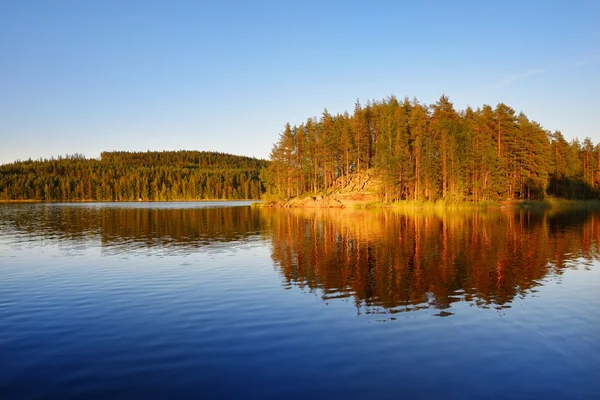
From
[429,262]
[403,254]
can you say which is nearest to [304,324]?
[429,262]

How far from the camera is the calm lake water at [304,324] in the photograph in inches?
452

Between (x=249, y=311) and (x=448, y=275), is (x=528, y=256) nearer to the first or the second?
(x=448, y=275)

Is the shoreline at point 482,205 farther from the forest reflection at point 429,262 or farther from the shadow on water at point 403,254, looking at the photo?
the forest reflection at point 429,262

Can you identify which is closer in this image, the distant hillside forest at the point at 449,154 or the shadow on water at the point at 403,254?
the shadow on water at the point at 403,254

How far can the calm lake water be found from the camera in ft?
37.7

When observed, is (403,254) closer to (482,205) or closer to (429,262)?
(429,262)

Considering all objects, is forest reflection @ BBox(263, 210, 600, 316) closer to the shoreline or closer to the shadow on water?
the shadow on water

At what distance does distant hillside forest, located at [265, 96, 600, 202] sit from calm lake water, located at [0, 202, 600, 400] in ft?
220

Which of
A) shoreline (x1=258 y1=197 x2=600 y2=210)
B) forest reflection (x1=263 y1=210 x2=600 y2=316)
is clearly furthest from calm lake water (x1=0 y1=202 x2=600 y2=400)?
shoreline (x1=258 y1=197 x2=600 y2=210)

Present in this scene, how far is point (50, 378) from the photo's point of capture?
1184cm

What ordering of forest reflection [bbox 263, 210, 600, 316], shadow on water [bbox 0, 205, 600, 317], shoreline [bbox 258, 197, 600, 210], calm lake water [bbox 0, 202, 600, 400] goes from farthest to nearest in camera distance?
1. shoreline [bbox 258, 197, 600, 210]
2. shadow on water [bbox 0, 205, 600, 317]
3. forest reflection [bbox 263, 210, 600, 316]
4. calm lake water [bbox 0, 202, 600, 400]

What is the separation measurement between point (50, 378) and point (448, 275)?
20.9 m

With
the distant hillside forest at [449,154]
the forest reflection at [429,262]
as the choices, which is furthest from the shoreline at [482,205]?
the forest reflection at [429,262]

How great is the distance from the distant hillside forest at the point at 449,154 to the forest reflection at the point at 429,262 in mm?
50229
